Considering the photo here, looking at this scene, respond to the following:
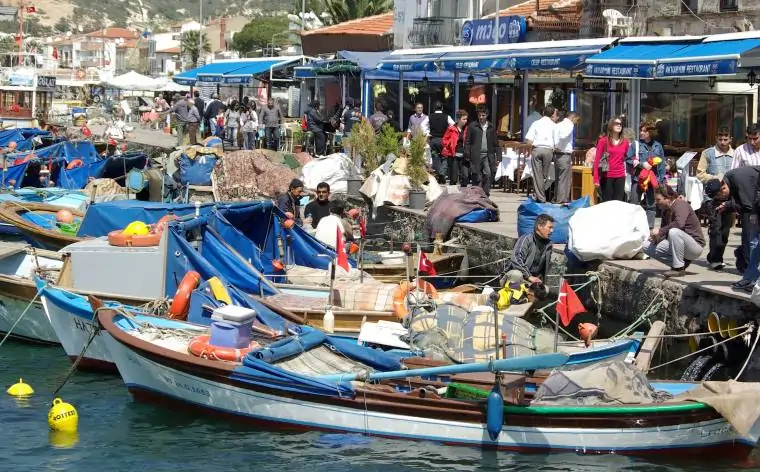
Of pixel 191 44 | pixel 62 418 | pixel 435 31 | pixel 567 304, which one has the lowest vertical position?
pixel 62 418

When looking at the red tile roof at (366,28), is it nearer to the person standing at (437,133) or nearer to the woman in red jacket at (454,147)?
the person standing at (437,133)

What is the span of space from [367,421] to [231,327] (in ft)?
6.30

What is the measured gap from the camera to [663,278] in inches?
601

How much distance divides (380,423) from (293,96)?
150 feet

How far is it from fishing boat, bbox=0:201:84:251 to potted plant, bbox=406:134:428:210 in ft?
19.8

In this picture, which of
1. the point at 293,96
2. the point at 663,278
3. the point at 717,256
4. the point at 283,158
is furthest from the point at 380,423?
the point at 293,96

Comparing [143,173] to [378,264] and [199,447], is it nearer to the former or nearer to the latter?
[378,264]

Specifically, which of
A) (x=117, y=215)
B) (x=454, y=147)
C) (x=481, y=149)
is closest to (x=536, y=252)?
(x=117, y=215)

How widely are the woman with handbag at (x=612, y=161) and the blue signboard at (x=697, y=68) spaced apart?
1764 millimetres

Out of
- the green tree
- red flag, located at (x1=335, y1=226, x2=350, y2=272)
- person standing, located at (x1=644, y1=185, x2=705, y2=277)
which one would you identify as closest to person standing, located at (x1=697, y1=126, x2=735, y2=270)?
person standing, located at (x1=644, y1=185, x2=705, y2=277)

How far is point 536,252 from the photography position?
51.3ft

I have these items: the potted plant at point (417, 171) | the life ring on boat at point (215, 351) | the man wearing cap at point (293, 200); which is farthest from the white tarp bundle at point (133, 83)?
the life ring on boat at point (215, 351)

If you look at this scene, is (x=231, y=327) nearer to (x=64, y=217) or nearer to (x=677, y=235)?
(x=677, y=235)

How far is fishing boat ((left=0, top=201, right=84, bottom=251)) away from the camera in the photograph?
18.7 m
